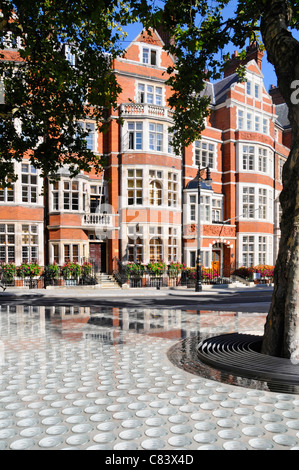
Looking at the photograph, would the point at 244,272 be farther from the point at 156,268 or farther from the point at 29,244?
the point at 29,244

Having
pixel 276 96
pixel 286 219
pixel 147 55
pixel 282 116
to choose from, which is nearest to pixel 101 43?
pixel 286 219

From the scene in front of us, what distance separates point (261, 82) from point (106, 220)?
68.0 ft

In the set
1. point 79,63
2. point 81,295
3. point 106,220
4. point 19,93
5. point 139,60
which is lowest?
point 81,295

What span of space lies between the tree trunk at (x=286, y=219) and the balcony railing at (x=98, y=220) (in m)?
18.7

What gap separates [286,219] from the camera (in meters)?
6.79

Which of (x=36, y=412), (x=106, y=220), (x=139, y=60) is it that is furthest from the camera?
(x=139, y=60)

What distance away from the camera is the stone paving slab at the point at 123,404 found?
366 centimetres

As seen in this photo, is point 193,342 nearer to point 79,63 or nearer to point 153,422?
point 153,422

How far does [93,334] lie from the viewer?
9398 mm

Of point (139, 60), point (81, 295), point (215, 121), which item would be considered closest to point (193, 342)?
point (81, 295)

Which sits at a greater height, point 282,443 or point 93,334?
point 282,443

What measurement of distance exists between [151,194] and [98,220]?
172 inches

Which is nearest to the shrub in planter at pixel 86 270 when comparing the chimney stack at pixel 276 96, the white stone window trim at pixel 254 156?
the white stone window trim at pixel 254 156
